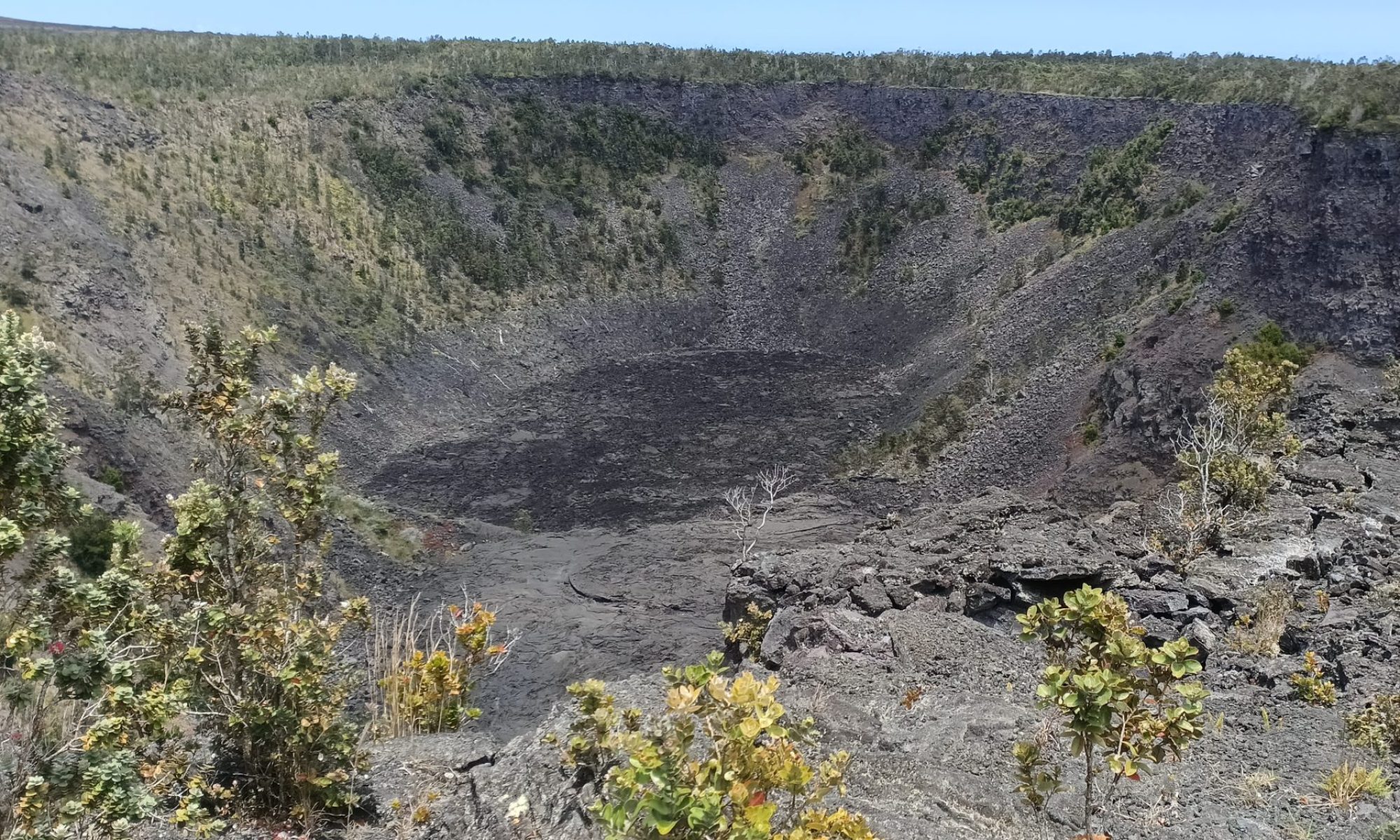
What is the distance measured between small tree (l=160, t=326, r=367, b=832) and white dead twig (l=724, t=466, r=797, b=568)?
1135cm

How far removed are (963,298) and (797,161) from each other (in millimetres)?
16578

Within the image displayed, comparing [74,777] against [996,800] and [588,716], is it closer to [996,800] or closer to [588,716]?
[588,716]

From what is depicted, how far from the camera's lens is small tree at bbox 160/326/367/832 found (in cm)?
624

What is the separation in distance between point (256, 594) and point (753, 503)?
17823mm

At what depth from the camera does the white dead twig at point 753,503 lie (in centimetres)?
2016

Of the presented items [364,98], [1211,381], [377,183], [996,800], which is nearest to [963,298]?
[1211,381]

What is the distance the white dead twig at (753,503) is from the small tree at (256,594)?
11.4 metres

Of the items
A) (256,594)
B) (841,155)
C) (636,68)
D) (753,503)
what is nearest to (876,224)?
(841,155)

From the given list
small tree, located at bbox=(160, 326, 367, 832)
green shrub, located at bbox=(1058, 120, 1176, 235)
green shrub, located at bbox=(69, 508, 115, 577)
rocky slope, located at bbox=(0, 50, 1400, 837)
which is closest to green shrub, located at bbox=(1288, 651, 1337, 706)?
rocky slope, located at bbox=(0, 50, 1400, 837)

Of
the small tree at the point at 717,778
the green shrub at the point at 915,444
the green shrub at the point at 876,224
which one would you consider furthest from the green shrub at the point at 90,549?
the green shrub at the point at 876,224

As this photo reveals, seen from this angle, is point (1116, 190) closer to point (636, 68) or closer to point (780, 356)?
point (780, 356)

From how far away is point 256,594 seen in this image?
268 inches

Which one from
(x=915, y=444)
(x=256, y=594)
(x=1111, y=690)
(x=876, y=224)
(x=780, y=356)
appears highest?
(x=876, y=224)

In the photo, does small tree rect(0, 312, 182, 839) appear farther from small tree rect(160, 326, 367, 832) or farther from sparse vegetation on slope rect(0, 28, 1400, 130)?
sparse vegetation on slope rect(0, 28, 1400, 130)
